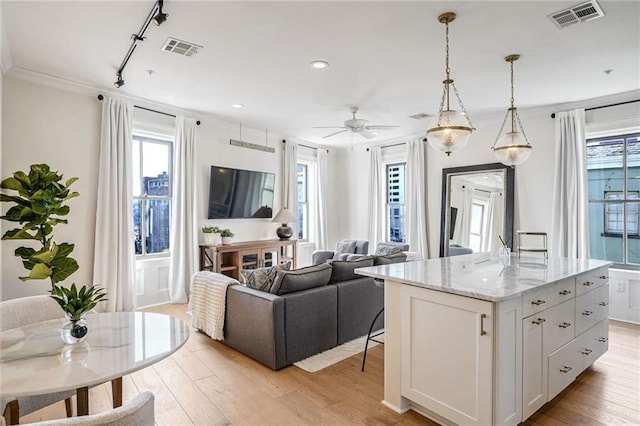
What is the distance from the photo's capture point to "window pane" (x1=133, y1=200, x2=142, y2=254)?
201 inches

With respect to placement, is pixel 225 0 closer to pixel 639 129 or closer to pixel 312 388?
pixel 312 388

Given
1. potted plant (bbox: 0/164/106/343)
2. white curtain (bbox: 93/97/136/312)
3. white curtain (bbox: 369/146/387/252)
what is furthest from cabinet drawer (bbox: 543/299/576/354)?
white curtain (bbox: 369/146/387/252)

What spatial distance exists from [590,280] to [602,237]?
105 inches

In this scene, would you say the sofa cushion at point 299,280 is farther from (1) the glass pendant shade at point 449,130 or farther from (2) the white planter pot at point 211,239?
(2) the white planter pot at point 211,239

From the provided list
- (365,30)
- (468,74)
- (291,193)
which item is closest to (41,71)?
(365,30)

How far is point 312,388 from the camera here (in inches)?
107

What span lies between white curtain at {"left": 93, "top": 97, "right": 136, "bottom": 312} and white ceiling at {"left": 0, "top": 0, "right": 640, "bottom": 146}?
453mm

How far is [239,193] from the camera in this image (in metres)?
6.17

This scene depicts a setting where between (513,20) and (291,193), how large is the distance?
4.89m

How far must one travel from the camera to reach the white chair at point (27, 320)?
170 cm

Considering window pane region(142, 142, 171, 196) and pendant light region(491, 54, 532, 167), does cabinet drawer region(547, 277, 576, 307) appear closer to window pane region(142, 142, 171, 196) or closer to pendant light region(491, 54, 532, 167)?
pendant light region(491, 54, 532, 167)

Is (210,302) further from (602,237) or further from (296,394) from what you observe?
(602,237)

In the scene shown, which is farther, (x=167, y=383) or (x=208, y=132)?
(x=208, y=132)

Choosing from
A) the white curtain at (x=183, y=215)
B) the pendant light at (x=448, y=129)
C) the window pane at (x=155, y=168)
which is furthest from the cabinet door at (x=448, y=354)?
the window pane at (x=155, y=168)
